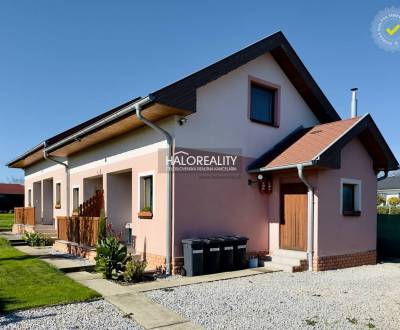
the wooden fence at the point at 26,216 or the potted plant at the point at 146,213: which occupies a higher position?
the potted plant at the point at 146,213

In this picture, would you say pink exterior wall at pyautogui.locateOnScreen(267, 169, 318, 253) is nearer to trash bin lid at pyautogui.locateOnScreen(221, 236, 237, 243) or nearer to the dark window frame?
the dark window frame

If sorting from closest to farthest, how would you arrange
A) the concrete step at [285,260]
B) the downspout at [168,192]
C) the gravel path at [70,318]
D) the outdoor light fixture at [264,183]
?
the gravel path at [70,318], the downspout at [168,192], the concrete step at [285,260], the outdoor light fixture at [264,183]

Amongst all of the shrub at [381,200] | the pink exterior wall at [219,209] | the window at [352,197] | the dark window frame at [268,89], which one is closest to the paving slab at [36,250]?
the pink exterior wall at [219,209]

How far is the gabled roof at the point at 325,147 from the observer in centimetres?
963

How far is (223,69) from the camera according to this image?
9.98 meters

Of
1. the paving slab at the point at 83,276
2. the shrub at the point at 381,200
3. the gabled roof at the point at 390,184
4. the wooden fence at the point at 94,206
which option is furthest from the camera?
the gabled roof at the point at 390,184

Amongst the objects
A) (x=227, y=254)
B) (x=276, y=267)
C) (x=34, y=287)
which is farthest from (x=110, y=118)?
(x=276, y=267)

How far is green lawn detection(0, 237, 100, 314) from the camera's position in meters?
6.19

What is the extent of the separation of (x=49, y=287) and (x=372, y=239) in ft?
31.6

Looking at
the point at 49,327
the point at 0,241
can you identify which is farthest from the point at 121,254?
the point at 0,241

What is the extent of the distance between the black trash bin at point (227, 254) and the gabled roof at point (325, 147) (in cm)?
236

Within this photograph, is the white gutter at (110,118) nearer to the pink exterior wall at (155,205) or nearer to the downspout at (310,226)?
the pink exterior wall at (155,205)

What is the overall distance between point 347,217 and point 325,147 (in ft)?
8.30

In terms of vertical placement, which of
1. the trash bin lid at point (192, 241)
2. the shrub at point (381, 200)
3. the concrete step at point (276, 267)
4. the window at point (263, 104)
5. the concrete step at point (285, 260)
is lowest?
the shrub at point (381, 200)
